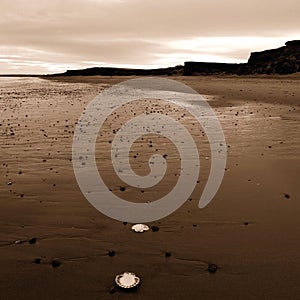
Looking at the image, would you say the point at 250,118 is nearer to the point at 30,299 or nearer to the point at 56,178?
the point at 56,178

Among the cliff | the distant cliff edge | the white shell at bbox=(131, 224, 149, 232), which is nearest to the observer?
the white shell at bbox=(131, 224, 149, 232)

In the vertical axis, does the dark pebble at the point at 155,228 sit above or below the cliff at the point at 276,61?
below

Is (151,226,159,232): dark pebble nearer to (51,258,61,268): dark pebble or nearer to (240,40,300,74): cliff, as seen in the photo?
(51,258,61,268): dark pebble

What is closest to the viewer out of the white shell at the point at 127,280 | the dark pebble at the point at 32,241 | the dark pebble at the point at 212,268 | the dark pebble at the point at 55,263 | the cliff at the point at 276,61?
the white shell at the point at 127,280

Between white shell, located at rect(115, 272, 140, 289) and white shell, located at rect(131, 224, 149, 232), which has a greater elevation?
white shell, located at rect(131, 224, 149, 232)

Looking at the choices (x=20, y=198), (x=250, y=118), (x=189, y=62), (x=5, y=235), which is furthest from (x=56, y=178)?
(x=189, y=62)

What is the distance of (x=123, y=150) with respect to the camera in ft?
33.8

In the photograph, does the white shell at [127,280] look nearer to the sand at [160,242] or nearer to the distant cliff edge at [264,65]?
the sand at [160,242]

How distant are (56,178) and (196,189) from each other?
121 inches

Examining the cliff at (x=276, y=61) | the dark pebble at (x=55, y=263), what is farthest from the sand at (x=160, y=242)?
the cliff at (x=276, y=61)

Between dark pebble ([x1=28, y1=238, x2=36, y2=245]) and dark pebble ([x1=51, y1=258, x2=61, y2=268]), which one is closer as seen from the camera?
dark pebble ([x1=51, y1=258, x2=61, y2=268])

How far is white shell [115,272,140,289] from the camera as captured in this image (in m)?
3.95

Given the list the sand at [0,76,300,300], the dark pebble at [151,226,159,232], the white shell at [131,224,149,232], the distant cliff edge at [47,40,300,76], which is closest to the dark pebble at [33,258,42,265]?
the sand at [0,76,300,300]

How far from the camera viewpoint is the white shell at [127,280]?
3951mm
